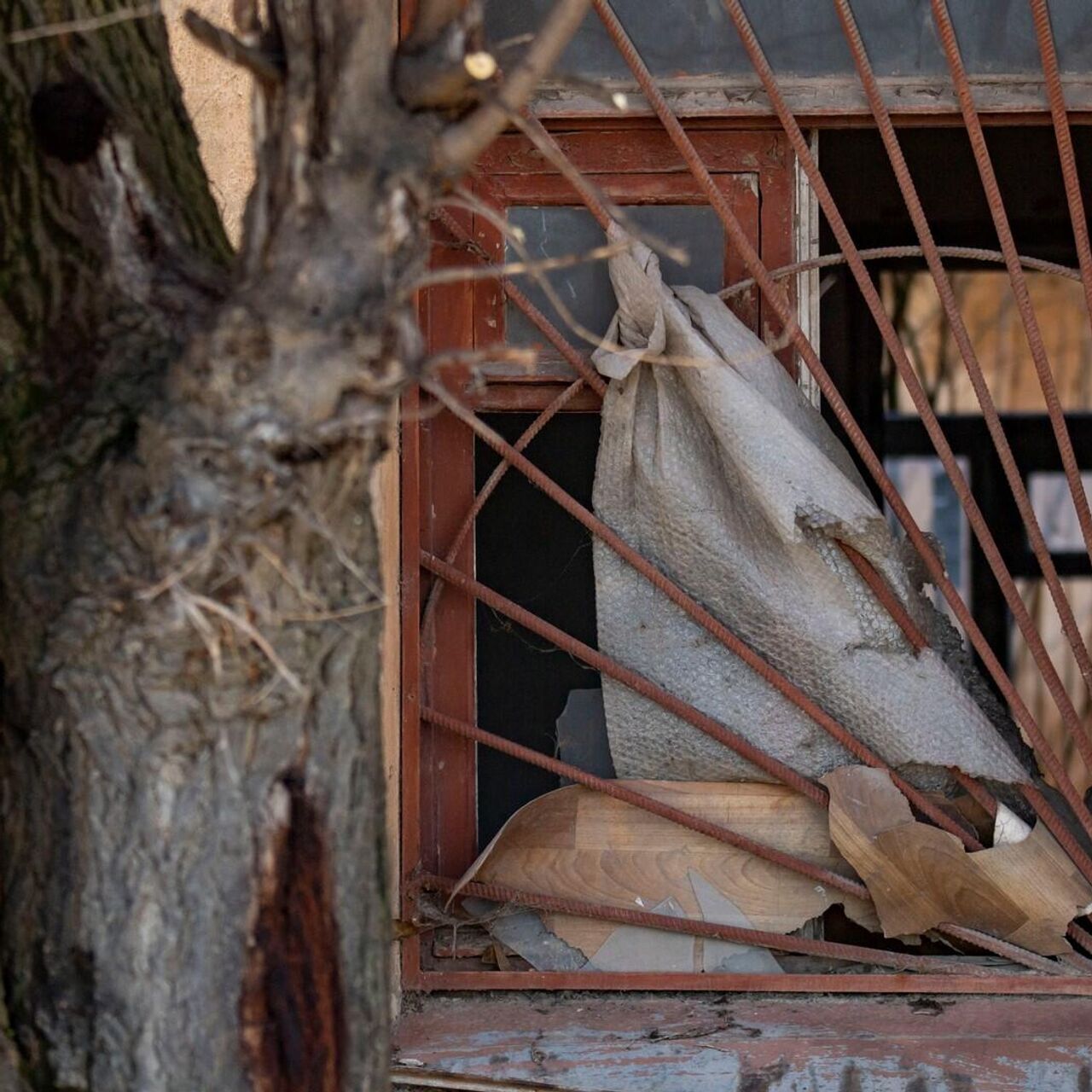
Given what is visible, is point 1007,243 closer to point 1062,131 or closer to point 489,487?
point 1062,131

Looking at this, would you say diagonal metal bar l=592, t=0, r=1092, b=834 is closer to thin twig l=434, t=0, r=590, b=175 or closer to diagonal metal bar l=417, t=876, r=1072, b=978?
diagonal metal bar l=417, t=876, r=1072, b=978

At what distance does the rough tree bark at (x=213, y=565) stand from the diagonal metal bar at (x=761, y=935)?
157cm

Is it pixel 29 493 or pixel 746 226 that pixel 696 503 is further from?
pixel 29 493

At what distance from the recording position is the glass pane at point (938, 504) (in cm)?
564

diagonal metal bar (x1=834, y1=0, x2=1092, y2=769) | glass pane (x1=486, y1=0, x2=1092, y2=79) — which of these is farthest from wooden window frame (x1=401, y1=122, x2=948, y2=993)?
diagonal metal bar (x1=834, y1=0, x2=1092, y2=769)

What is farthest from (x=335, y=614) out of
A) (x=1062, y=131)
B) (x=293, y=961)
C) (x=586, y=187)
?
(x=1062, y=131)

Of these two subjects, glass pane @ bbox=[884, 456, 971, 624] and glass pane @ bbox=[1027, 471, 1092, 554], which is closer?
glass pane @ bbox=[884, 456, 971, 624]

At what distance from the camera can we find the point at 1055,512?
5836 millimetres

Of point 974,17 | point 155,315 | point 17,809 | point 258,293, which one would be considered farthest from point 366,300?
point 974,17

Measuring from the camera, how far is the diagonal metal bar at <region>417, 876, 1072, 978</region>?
334 centimetres

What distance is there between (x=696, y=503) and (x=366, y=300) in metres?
1.87

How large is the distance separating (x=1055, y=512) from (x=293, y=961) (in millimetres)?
4682

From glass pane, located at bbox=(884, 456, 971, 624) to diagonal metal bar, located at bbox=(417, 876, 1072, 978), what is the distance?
2377 millimetres

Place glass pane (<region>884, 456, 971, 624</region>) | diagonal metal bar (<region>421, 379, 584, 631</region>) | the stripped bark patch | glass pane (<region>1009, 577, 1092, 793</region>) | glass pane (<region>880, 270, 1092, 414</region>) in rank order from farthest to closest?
glass pane (<region>1009, 577, 1092, 793</region>), glass pane (<region>884, 456, 971, 624</region>), glass pane (<region>880, 270, 1092, 414</region>), diagonal metal bar (<region>421, 379, 584, 631</region>), the stripped bark patch
